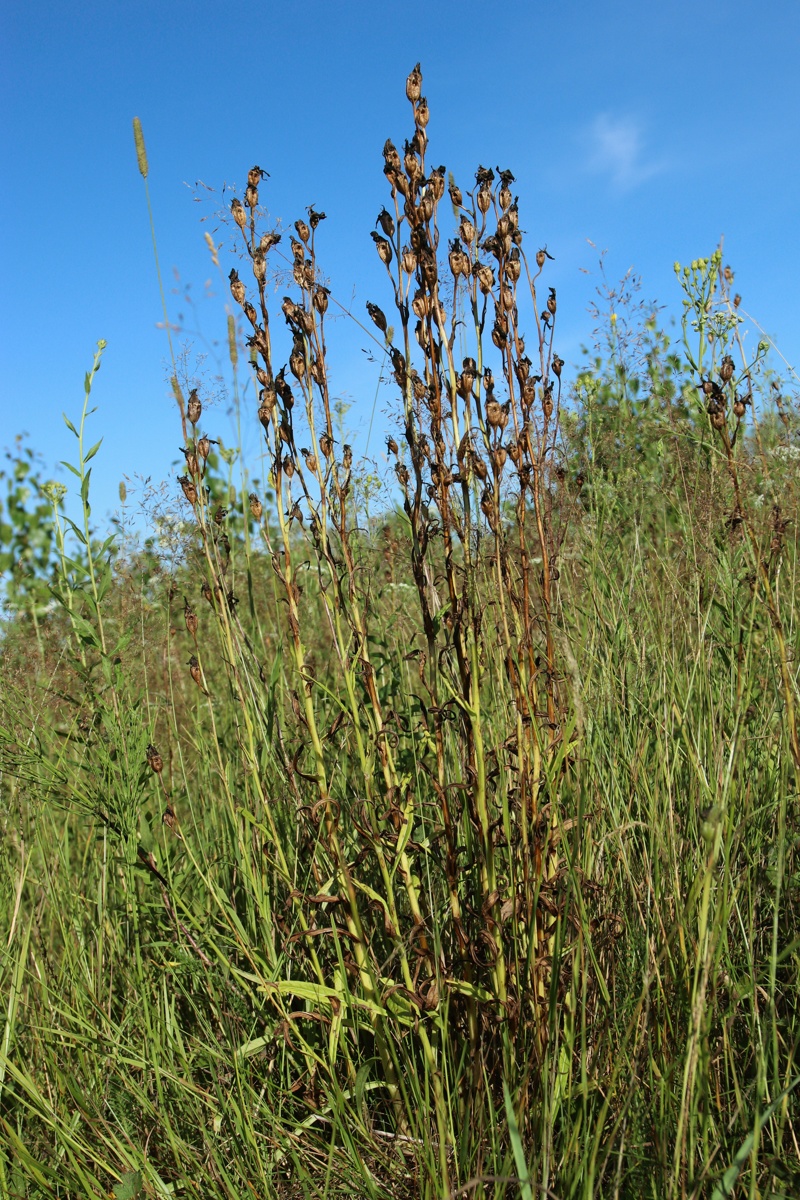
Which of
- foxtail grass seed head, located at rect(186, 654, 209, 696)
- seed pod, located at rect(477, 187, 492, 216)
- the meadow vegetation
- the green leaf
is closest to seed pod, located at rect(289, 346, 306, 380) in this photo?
the meadow vegetation

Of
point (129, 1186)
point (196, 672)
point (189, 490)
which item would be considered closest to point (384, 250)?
point (189, 490)

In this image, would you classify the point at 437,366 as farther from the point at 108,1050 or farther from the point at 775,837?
the point at 108,1050

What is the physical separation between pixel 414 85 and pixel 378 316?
40cm

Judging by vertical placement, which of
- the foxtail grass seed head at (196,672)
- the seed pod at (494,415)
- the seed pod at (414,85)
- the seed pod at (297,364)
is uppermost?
the seed pod at (414,85)

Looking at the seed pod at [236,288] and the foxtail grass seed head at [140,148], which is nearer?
the seed pod at [236,288]

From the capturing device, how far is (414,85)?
145 cm

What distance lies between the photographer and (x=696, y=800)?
1770 mm


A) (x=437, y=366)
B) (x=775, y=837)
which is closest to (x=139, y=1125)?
(x=775, y=837)

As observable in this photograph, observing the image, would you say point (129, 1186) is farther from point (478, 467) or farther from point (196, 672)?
point (478, 467)

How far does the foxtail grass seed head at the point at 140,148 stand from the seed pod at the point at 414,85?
750 mm

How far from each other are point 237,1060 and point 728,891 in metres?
0.90

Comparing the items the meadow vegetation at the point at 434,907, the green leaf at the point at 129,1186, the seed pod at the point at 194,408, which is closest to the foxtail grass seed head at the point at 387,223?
the meadow vegetation at the point at 434,907

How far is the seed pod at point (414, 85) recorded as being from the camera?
1.44 metres

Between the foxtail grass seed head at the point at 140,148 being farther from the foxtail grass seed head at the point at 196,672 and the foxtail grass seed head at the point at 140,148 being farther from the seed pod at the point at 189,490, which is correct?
the foxtail grass seed head at the point at 196,672
